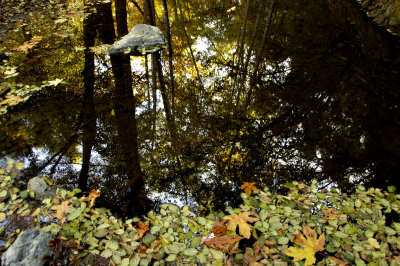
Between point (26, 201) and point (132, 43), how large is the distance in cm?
310

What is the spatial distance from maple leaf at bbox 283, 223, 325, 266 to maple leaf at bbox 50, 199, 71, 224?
5.39ft

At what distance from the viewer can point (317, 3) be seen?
6.06 metres

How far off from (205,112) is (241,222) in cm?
161

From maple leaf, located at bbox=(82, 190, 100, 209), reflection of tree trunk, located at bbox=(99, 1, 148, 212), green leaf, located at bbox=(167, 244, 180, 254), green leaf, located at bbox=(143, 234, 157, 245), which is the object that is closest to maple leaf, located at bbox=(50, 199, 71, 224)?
maple leaf, located at bbox=(82, 190, 100, 209)

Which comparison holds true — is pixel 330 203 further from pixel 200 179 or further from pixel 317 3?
pixel 317 3

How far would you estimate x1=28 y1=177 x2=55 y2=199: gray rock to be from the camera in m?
2.03

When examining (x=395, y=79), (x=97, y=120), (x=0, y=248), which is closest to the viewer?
(x=0, y=248)

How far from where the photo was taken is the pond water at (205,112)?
2.22m

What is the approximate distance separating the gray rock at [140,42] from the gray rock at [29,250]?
327 centimetres

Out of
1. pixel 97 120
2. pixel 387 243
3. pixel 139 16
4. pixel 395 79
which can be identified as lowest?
pixel 387 243

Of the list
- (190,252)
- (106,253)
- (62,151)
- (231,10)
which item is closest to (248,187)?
(190,252)

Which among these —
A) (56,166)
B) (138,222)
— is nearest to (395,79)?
(138,222)

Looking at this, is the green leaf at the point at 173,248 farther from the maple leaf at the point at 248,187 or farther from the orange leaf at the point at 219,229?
the maple leaf at the point at 248,187

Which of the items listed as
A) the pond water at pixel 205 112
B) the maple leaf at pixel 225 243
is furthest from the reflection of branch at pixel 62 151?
the maple leaf at pixel 225 243
